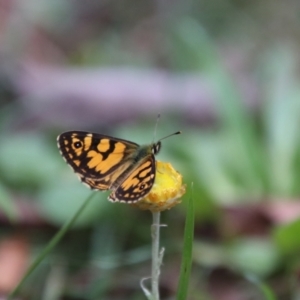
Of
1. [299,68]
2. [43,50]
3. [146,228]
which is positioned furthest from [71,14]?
[146,228]

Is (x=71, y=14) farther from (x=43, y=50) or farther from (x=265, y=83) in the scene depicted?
(x=265, y=83)

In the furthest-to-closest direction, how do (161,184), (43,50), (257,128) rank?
(43,50) < (257,128) < (161,184)

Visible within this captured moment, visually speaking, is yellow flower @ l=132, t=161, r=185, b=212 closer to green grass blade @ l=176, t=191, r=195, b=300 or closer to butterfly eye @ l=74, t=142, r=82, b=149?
green grass blade @ l=176, t=191, r=195, b=300

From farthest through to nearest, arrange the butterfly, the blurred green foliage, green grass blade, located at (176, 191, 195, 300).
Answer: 1. the blurred green foliage
2. the butterfly
3. green grass blade, located at (176, 191, 195, 300)

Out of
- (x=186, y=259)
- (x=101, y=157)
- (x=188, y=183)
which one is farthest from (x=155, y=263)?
(x=188, y=183)

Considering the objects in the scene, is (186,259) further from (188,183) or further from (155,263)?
(188,183)

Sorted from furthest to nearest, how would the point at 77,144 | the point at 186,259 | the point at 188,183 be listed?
the point at 188,183
the point at 77,144
the point at 186,259

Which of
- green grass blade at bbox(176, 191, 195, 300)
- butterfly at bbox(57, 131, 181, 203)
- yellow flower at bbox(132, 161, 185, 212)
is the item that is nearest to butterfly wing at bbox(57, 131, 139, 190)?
butterfly at bbox(57, 131, 181, 203)
